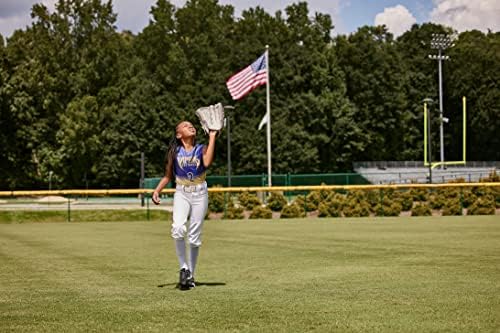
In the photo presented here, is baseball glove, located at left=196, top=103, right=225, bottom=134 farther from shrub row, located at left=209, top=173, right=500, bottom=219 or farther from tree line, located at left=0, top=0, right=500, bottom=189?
tree line, located at left=0, top=0, right=500, bottom=189

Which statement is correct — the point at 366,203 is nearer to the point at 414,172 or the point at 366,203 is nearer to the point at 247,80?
the point at 247,80

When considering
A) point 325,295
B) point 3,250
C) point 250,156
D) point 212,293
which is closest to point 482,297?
point 325,295

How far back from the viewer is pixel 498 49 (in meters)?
Answer: 70.8

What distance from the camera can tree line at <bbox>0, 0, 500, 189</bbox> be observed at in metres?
60.1

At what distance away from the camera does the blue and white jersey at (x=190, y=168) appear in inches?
352

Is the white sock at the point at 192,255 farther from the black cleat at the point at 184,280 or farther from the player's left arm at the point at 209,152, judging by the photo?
the player's left arm at the point at 209,152

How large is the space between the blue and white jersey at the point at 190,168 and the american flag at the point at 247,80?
2560cm

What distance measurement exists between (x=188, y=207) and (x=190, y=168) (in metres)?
0.45

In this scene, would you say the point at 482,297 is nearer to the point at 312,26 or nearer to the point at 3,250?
the point at 3,250

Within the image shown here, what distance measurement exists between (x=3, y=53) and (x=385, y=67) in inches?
1224

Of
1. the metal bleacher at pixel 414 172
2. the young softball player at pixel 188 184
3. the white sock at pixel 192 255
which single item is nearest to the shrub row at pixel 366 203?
the metal bleacher at pixel 414 172

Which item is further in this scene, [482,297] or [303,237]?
[303,237]

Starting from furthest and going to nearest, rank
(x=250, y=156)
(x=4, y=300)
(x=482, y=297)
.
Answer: (x=250, y=156)
(x=4, y=300)
(x=482, y=297)

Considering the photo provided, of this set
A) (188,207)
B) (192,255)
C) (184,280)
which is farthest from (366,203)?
(184,280)
